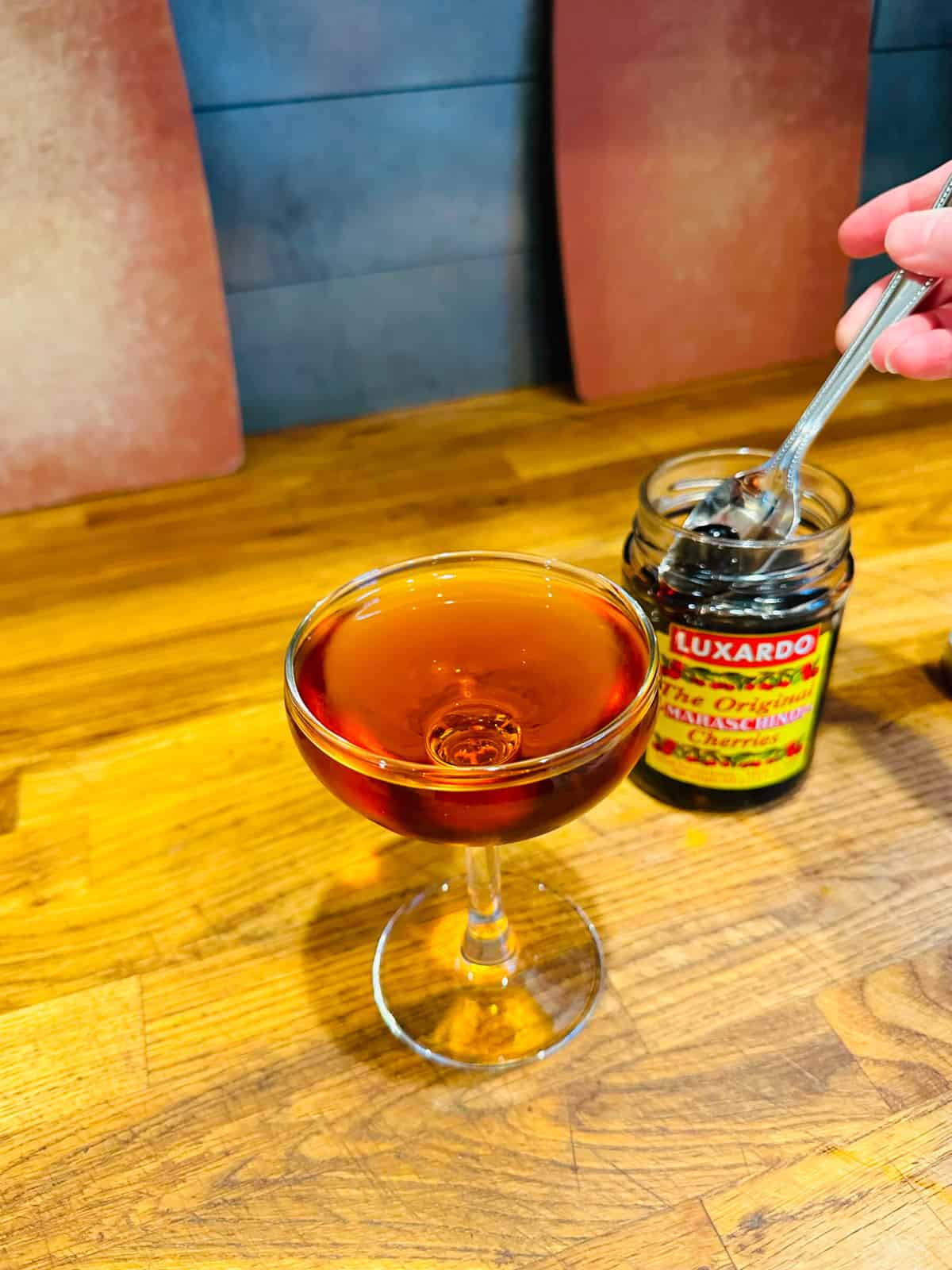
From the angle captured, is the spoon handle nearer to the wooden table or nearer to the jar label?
the jar label

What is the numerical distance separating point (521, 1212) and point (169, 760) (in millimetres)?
374

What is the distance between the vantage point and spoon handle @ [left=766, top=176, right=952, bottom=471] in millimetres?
522

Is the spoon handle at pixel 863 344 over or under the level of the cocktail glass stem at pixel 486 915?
over

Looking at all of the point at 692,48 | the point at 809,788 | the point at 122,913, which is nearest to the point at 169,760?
the point at 122,913

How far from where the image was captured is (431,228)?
1.07 meters

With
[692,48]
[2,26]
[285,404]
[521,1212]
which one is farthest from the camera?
[285,404]

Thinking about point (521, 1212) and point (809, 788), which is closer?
point (521, 1212)

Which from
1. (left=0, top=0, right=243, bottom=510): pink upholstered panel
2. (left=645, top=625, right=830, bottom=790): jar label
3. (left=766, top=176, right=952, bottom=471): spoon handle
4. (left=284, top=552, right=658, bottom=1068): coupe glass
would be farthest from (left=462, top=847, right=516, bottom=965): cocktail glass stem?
(left=0, top=0, right=243, bottom=510): pink upholstered panel

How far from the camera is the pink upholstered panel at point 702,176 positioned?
101 centimetres

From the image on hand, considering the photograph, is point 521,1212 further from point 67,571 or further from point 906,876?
point 67,571

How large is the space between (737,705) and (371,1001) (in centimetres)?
25

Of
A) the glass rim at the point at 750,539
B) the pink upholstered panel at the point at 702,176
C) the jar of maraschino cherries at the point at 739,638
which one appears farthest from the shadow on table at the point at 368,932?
the pink upholstered panel at the point at 702,176

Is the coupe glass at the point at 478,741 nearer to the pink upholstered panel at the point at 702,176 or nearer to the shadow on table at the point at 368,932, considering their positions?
the shadow on table at the point at 368,932

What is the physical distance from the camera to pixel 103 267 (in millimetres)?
931
